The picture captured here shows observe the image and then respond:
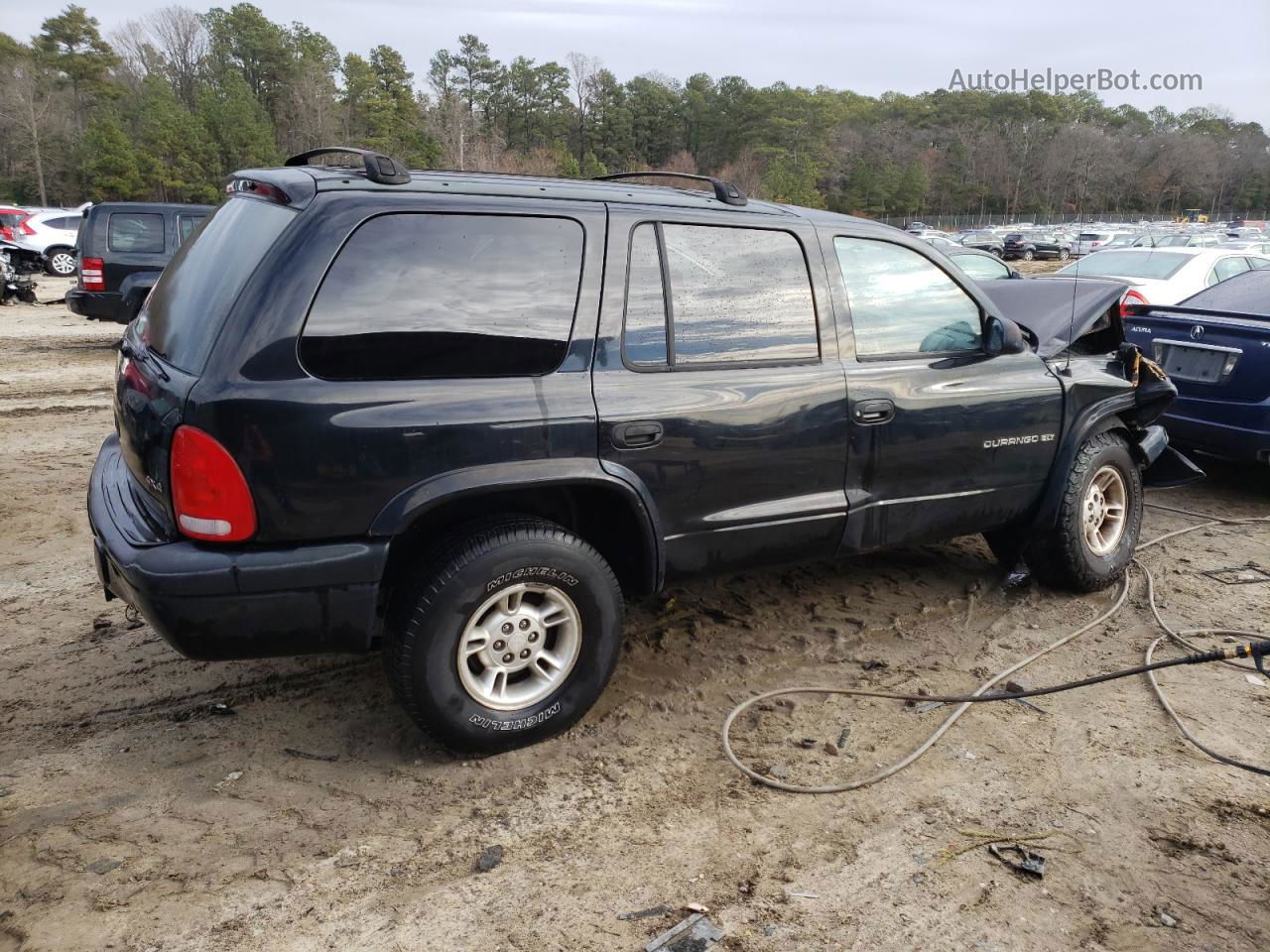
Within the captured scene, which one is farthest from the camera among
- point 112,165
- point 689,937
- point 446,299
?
point 112,165

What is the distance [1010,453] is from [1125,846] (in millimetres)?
1921

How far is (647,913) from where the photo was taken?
262 centimetres

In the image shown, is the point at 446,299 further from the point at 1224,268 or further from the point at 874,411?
the point at 1224,268

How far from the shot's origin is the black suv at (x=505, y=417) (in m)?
2.86

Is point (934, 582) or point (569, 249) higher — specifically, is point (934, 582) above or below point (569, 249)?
below

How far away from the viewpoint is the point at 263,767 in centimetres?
329

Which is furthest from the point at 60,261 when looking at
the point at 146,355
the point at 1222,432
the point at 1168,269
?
the point at 1222,432

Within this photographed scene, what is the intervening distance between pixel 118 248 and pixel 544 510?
37.8 feet

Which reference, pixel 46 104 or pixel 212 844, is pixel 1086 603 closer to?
pixel 212 844

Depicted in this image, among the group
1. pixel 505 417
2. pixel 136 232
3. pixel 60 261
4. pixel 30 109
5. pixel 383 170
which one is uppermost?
pixel 30 109

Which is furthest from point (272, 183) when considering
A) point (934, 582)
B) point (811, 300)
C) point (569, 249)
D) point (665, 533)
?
point (934, 582)

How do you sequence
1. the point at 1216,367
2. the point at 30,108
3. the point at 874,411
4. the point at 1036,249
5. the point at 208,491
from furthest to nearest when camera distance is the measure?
1. the point at 30,108
2. the point at 1036,249
3. the point at 1216,367
4. the point at 874,411
5. the point at 208,491

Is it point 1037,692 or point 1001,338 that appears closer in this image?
point 1037,692

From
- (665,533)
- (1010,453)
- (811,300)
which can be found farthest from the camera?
(1010,453)
